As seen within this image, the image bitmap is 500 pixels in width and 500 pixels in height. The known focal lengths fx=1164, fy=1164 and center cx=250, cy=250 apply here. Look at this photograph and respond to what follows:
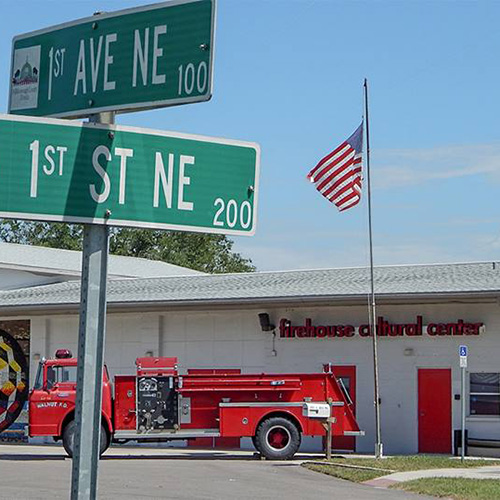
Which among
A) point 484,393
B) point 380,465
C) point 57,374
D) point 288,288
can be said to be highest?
point 288,288

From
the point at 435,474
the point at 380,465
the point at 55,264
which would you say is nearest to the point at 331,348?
the point at 380,465

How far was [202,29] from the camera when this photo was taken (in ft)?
14.0

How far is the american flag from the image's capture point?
1070 inches

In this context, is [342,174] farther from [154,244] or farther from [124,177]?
[154,244]

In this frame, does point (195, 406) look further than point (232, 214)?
Yes

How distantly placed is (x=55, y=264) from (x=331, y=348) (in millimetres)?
14515

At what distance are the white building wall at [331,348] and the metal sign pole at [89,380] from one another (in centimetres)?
2670

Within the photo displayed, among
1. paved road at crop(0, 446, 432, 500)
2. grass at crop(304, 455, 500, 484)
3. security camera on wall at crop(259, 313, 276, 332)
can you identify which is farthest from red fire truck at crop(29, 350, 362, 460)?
security camera on wall at crop(259, 313, 276, 332)

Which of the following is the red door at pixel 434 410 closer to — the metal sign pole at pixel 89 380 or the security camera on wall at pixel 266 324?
the security camera on wall at pixel 266 324

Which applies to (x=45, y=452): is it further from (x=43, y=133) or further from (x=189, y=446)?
(x=43, y=133)

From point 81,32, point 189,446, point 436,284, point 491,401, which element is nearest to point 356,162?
point 436,284

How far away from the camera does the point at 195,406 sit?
95.2 ft

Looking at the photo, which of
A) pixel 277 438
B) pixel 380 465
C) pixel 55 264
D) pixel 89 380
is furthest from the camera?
pixel 55 264

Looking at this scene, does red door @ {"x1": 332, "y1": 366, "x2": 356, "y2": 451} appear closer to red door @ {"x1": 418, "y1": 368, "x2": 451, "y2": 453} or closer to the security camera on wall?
red door @ {"x1": 418, "y1": 368, "x2": 451, "y2": 453}
